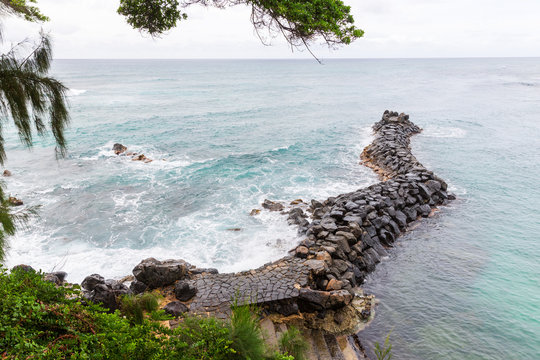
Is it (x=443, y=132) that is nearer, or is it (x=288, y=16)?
(x=288, y=16)

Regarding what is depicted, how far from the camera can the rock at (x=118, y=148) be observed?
30.1 metres

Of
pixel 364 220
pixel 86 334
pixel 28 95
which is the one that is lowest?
pixel 364 220

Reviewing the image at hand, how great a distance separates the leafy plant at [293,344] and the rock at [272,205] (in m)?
10.4

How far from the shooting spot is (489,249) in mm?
14219

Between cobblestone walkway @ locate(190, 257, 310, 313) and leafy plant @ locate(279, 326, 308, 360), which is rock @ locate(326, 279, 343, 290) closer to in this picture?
cobblestone walkway @ locate(190, 257, 310, 313)

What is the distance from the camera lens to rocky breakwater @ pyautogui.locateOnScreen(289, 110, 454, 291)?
1250 cm

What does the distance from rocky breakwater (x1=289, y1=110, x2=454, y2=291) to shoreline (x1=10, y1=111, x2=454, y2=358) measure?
0.04m

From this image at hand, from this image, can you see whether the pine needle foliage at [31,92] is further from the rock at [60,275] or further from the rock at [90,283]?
the rock at [60,275]

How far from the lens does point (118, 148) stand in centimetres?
3061

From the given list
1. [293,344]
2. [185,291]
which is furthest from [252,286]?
[293,344]

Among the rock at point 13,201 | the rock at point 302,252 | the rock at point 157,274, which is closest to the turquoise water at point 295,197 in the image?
the rock at point 13,201

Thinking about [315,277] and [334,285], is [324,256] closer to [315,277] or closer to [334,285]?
[315,277]

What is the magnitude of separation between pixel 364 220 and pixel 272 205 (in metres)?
5.60

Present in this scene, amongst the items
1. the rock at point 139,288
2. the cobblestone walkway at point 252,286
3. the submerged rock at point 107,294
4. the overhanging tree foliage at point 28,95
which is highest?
the overhanging tree foliage at point 28,95
